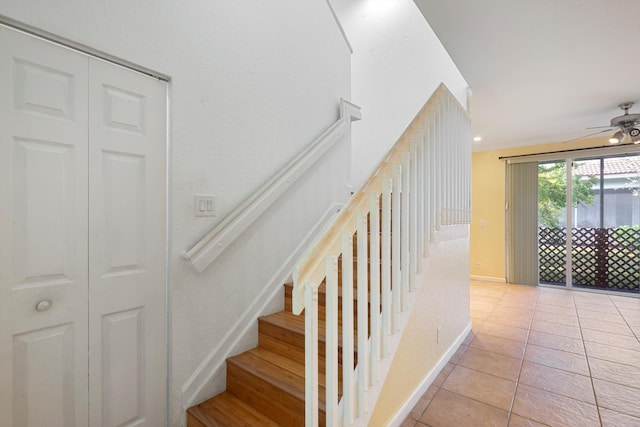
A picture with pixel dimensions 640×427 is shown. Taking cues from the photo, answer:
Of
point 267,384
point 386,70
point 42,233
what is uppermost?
point 386,70

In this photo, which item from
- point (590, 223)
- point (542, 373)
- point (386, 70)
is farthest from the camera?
point (590, 223)

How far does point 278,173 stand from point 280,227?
0.38m

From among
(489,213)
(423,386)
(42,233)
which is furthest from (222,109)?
(489,213)

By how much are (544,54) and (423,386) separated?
2.71 meters

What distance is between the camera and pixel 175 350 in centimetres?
154

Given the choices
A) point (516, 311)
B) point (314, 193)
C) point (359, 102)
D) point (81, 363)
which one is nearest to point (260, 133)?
point (314, 193)

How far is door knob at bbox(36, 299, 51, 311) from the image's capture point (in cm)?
117

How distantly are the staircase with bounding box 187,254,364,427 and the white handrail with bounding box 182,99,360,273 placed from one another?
59 cm

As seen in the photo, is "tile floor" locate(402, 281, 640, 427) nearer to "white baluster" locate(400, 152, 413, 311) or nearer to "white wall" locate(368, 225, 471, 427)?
"white wall" locate(368, 225, 471, 427)

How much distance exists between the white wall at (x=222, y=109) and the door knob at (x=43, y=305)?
485 millimetres

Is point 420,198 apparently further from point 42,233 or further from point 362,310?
point 42,233

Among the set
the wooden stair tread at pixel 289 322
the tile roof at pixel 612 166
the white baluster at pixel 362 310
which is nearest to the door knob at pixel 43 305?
the wooden stair tread at pixel 289 322

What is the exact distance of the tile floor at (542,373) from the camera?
182 cm

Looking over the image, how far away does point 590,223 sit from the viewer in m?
4.95
